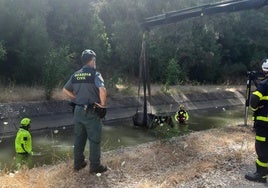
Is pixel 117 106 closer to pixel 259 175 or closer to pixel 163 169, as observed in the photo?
pixel 163 169

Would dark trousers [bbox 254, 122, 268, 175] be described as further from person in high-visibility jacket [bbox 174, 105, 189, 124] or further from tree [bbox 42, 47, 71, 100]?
tree [bbox 42, 47, 71, 100]

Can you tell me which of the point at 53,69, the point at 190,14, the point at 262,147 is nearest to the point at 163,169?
the point at 262,147

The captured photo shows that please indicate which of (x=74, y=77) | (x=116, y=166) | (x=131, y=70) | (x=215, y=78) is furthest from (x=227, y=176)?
(x=215, y=78)

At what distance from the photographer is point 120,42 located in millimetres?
34875

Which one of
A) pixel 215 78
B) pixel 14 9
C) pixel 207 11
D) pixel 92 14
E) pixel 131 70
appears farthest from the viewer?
pixel 215 78

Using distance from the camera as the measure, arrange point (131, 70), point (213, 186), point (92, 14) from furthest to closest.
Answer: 1. point (131, 70)
2. point (92, 14)
3. point (213, 186)

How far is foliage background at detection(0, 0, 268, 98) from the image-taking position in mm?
23250

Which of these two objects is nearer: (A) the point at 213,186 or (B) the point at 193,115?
(A) the point at 213,186

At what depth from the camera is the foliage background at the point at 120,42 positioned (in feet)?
76.3

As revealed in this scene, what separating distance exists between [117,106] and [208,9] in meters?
10.4

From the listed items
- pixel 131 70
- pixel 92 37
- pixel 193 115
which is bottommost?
pixel 193 115

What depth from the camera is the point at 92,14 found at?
28.7m

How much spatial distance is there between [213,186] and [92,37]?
2132 cm

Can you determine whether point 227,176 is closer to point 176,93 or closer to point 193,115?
point 193,115
